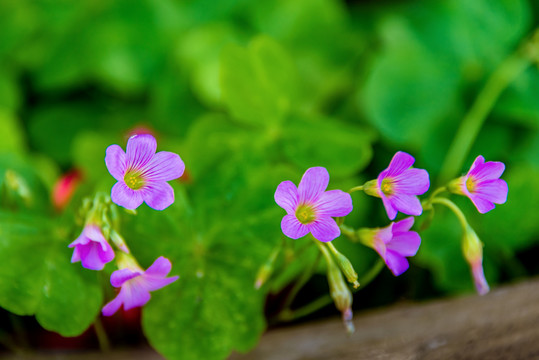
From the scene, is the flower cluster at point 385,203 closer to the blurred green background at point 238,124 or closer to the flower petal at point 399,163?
the flower petal at point 399,163

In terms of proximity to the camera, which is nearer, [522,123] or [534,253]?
[534,253]

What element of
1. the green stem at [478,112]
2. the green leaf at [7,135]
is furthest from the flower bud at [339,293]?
the green leaf at [7,135]

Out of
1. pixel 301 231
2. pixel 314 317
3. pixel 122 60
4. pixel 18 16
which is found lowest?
pixel 314 317

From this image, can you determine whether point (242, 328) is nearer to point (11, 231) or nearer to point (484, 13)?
point (11, 231)

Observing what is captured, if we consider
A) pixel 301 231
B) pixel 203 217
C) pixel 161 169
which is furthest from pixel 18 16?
pixel 301 231

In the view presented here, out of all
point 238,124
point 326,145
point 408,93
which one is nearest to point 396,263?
point 326,145

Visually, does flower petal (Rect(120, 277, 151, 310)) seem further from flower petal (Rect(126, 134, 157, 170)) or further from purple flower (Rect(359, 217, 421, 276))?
purple flower (Rect(359, 217, 421, 276))
